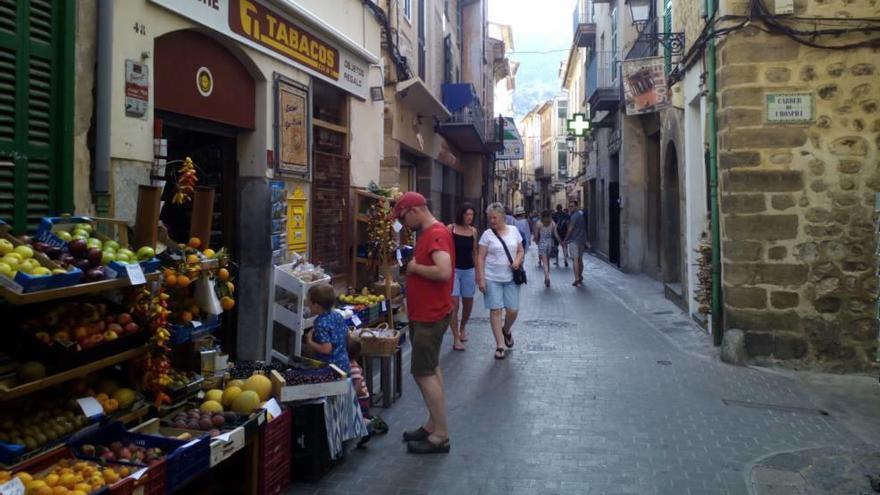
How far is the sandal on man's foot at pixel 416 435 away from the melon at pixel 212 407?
149 centimetres

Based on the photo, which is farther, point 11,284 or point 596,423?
point 596,423

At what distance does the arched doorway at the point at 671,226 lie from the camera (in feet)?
45.0

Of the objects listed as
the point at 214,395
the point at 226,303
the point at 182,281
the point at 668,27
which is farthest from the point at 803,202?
the point at 182,281

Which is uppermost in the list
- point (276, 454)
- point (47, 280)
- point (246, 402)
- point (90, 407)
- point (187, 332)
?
point (47, 280)

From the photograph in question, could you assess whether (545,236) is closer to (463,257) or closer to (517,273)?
(463,257)

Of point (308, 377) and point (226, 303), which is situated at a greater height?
point (226, 303)

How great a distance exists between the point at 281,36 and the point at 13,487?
5.38m

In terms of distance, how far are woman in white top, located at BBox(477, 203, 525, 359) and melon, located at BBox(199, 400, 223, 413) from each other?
4.29 metres

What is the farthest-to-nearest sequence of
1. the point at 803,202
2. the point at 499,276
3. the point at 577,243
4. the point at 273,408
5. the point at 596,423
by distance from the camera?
the point at 577,243 → the point at 499,276 → the point at 803,202 → the point at 596,423 → the point at 273,408

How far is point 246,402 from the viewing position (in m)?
4.31

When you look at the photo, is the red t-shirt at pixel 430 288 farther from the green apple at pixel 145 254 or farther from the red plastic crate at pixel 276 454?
the green apple at pixel 145 254

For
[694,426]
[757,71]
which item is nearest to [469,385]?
[694,426]

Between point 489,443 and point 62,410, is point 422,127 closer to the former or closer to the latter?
point 489,443

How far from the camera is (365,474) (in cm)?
471
